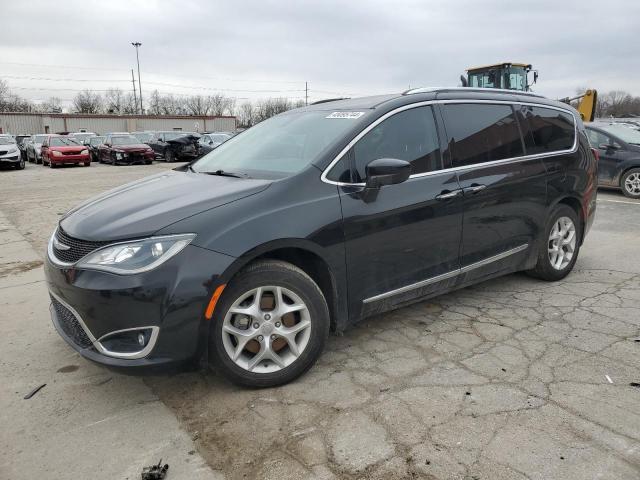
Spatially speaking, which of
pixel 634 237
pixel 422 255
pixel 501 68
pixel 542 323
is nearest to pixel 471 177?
pixel 422 255

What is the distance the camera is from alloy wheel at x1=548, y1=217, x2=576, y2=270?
477 centimetres

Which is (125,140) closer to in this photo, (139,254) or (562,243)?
(562,243)

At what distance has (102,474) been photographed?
7.68ft

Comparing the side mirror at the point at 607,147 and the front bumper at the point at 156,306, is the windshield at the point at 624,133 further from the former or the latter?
the front bumper at the point at 156,306

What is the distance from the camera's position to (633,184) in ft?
34.5

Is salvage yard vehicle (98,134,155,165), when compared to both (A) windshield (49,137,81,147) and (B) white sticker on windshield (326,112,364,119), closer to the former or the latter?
(A) windshield (49,137,81,147)

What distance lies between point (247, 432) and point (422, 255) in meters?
1.71

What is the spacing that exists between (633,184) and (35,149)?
2721 cm

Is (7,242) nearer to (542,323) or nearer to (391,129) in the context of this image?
(391,129)

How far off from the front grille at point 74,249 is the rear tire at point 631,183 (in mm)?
11002

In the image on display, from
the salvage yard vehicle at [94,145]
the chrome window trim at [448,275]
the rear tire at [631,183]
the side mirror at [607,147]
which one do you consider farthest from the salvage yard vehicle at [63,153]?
the chrome window trim at [448,275]

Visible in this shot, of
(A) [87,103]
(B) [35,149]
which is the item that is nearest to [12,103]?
(A) [87,103]

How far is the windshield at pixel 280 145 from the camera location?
3.40 meters

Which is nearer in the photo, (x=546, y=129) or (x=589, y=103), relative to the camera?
(x=546, y=129)
